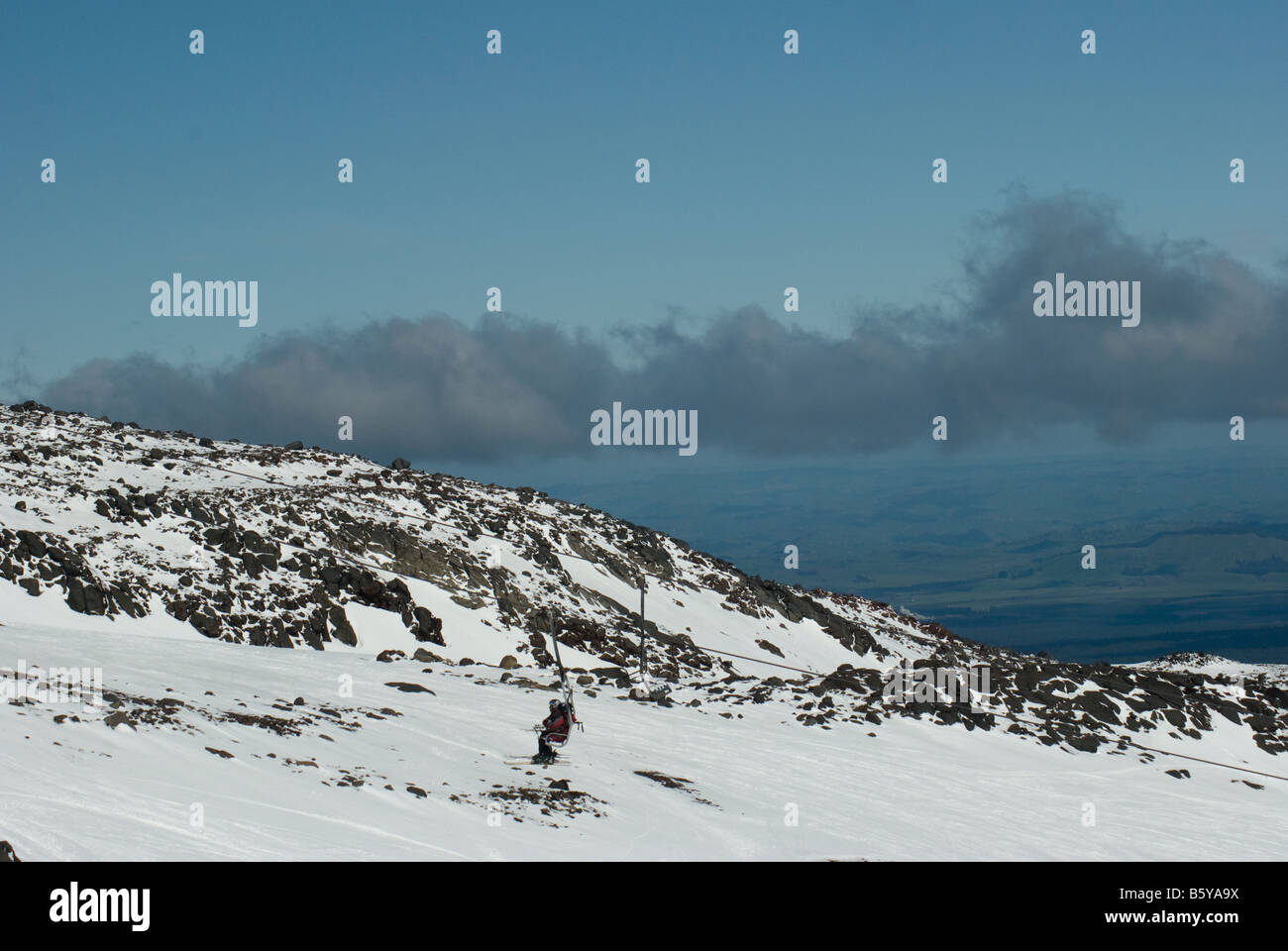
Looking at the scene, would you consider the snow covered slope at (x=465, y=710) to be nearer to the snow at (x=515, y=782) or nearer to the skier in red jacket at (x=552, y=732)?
the snow at (x=515, y=782)

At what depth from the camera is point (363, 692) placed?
3403 cm

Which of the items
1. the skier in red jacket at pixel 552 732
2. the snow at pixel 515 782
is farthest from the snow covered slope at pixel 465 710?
the skier in red jacket at pixel 552 732

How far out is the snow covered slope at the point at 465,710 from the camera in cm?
2083

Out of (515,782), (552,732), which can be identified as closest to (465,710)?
(552,732)

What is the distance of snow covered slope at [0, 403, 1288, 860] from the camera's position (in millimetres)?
20828

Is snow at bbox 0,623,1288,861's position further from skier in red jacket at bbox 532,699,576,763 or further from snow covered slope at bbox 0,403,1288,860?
skier in red jacket at bbox 532,699,576,763

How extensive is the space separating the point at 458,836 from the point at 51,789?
6269 mm

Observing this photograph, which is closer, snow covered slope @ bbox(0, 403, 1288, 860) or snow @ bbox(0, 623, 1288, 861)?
snow @ bbox(0, 623, 1288, 861)

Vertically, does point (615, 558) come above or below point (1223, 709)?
above

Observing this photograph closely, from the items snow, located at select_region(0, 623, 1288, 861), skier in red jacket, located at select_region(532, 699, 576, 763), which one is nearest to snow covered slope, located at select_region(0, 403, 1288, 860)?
snow, located at select_region(0, 623, 1288, 861)
